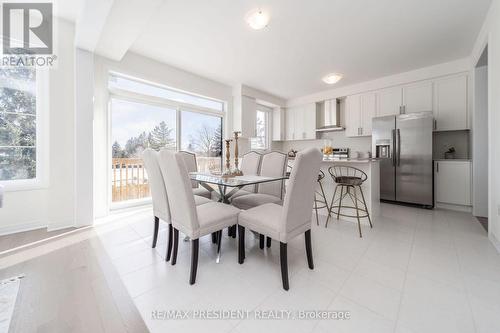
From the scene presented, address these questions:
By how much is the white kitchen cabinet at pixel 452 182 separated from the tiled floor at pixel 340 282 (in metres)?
1.27

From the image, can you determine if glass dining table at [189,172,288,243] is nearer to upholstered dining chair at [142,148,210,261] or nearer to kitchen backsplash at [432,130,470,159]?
upholstered dining chair at [142,148,210,261]

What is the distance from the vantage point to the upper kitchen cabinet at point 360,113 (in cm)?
438

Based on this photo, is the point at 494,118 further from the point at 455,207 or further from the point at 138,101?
the point at 138,101

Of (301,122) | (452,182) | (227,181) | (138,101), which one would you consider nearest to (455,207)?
(452,182)

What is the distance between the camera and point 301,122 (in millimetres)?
Result: 5598

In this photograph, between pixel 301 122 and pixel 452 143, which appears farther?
pixel 301 122

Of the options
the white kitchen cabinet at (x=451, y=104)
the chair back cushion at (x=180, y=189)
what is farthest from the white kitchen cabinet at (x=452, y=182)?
the chair back cushion at (x=180, y=189)

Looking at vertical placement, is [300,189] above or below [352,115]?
below

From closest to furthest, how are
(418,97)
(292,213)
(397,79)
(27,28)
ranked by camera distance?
(292,213) < (27,28) < (418,97) < (397,79)

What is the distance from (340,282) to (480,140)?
351 centimetres

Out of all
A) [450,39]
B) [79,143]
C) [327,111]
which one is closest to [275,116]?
[327,111]

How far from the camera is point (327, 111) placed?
503 cm

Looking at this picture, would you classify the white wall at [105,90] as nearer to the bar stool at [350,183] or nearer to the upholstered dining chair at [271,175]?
the upholstered dining chair at [271,175]

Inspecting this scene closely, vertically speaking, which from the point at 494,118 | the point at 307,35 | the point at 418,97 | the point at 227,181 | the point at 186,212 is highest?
the point at 307,35
